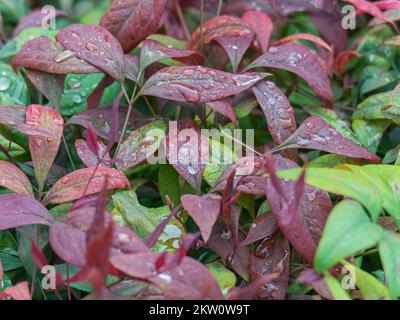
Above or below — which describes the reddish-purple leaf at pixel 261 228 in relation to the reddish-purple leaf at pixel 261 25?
below

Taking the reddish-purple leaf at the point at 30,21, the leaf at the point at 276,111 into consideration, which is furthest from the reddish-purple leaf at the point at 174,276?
the reddish-purple leaf at the point at 30,21

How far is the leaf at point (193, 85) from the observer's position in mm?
958

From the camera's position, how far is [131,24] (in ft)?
3.53

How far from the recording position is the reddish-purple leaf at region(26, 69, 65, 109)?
108 centimetres

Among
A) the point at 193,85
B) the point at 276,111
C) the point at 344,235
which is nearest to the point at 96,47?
the point at 193,85

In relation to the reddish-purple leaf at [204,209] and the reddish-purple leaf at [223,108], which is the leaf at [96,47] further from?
the reddish-purple leaf at [204,209]

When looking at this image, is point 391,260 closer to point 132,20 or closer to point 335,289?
point 335,289

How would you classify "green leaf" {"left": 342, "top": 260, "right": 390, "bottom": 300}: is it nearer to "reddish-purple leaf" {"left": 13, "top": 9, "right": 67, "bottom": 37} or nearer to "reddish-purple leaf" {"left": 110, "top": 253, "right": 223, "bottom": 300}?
"reddish-purple leaf" {"left": 110, "top": 253, "right": 223, "bottom": 300}

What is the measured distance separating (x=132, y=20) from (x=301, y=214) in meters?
0.49

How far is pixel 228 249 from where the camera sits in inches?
35.2

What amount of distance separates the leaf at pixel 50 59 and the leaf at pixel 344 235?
529 millimetres
